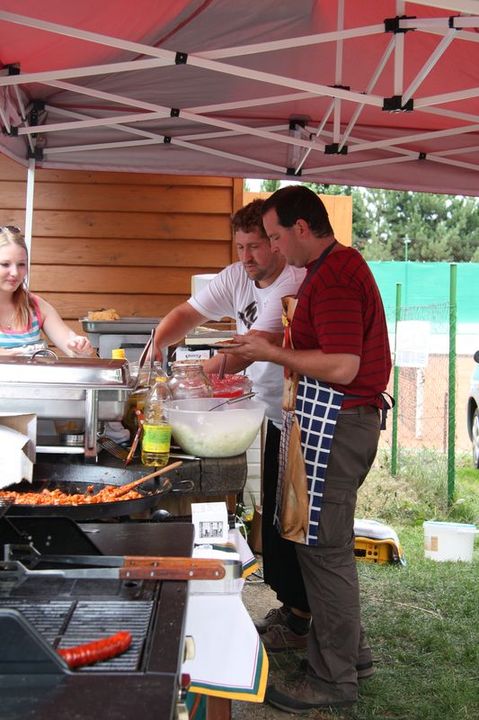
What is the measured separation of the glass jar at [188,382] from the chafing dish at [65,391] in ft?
1.30

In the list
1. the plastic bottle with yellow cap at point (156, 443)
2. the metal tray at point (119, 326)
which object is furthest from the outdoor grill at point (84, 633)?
the metal tray at point (119, 326)

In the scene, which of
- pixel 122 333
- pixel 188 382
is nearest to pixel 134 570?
pixel 188 382

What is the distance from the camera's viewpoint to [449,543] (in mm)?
5727

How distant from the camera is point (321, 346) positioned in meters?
3.05

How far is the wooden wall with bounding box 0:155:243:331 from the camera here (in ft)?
22.8

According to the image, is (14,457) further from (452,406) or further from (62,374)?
(452,406)

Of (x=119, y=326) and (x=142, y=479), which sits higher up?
(x=119, y=326)

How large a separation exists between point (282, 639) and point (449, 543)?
82.9 inches

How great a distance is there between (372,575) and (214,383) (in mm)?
2567

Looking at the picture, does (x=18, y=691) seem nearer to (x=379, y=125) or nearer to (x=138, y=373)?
(x=138, y=373)

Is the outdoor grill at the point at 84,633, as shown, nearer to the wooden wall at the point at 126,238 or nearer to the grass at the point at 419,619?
the grass at the point at 419,619

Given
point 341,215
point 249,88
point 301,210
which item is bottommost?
point 301,210

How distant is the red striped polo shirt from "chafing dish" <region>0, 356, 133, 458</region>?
77cm

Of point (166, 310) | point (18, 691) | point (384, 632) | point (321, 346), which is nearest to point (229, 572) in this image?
point (18, 691)
